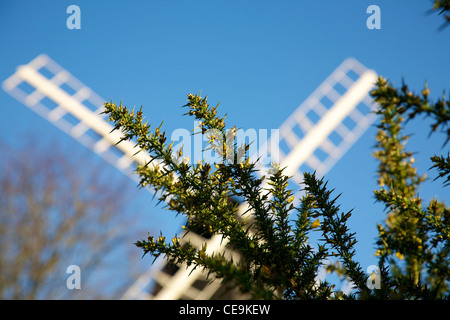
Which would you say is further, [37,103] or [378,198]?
[37,103]

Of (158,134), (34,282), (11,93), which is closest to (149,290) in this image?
(34,282)

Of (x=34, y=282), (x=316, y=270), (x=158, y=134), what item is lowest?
(x=316, y=270)

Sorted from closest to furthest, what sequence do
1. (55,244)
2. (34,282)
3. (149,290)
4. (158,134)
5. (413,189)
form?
(158,134)
(413,189)
(149,290)
(34,282)
(55,244)

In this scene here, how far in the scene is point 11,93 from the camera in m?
16.1

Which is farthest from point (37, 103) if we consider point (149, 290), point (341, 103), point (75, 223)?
point (341, 103)

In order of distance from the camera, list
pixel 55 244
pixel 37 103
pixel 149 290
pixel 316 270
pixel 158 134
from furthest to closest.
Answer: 1. pixel 37 103
2. pixel 55 244
3. pixel 149 290
4. pixel 158 134
5. pixel 316 270

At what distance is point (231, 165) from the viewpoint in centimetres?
144

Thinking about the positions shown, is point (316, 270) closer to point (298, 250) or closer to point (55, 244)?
point (298, 250)

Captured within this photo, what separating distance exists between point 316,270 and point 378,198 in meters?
0.42

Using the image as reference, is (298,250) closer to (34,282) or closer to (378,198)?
(378,198)

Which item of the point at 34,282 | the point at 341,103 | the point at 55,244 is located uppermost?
the point at 341,103
